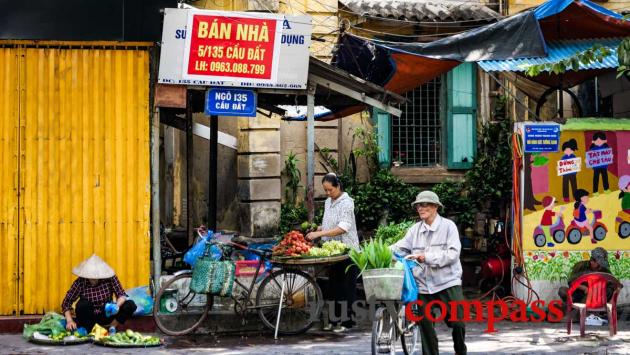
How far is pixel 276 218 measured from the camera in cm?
1539

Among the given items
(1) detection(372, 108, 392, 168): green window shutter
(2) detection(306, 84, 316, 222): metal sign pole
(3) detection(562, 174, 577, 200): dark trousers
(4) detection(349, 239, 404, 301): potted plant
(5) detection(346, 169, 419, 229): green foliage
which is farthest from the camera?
(1) detection(372, 108, 392, 168): green window shutter

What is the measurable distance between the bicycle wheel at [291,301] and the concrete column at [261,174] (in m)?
3.84

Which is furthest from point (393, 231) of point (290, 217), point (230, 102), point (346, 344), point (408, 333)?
point (408, 333)

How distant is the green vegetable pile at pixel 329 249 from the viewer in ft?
35.2

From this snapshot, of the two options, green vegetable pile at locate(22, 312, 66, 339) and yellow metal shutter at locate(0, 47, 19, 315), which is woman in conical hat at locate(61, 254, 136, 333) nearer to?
green vegetable pile at locate(22, 312, 66, 339)

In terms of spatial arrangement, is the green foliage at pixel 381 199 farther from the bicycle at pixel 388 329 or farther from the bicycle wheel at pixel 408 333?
the bicycle at pixel 388 329

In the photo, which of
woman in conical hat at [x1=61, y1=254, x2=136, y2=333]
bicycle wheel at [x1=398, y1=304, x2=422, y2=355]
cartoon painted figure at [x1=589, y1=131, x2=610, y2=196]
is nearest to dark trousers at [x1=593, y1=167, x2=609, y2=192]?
cartoon painted figure at [x1=589, y1=131, x2=610, y2=196]

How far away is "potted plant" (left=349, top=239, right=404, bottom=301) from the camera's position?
8.61 meters

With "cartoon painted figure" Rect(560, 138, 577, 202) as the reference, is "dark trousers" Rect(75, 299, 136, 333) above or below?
below

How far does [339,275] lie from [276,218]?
4.00 m

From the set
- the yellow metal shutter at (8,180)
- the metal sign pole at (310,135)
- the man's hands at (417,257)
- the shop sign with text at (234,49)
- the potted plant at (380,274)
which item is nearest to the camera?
the potted plant at (380,274)

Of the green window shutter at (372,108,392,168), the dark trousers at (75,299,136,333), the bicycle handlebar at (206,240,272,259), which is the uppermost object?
the green window shutter at (372,108,392,168)

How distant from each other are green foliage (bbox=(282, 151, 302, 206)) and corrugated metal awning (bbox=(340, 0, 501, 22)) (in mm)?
2665

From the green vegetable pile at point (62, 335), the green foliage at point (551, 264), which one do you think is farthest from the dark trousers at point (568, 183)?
the green vegetable pile at point (62, 335)
